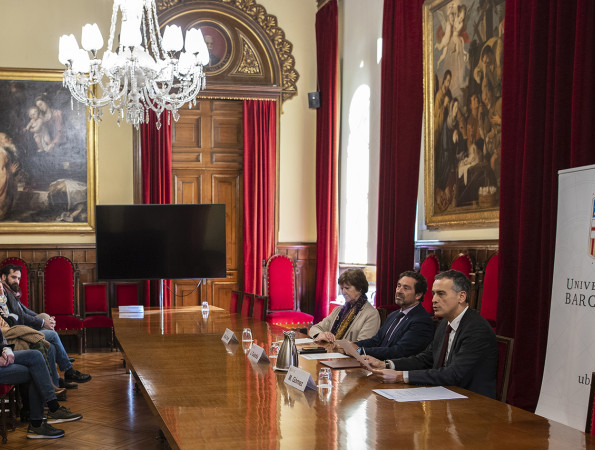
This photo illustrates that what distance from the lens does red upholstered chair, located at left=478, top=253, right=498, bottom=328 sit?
18.9ft

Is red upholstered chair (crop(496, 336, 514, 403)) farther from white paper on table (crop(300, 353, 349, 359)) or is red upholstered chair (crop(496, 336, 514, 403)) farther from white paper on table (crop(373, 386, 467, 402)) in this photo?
white paper on table (crop(300, 353, 349, 359))

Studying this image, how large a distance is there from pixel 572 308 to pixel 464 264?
2267mm

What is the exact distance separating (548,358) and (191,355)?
7.24 feet

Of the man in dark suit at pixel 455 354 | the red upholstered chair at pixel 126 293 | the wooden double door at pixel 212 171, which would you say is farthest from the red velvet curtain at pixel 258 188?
the man in dark suit at pixel 455 354

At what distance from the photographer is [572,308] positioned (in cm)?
405

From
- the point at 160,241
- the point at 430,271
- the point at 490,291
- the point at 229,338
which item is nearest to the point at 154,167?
the point at 160,241

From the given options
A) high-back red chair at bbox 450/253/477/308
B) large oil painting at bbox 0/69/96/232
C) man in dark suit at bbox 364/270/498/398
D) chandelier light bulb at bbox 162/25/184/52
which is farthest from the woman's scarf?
large oil painting at bbox 0/69/96/232

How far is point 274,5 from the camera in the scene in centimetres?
1016

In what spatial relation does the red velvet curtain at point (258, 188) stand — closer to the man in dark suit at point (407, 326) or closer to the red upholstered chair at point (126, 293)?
the red upholstered chair at point (126, 293)

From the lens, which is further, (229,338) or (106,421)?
(106,421)

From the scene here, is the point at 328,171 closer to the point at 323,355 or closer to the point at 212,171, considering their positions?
the point at 212,171

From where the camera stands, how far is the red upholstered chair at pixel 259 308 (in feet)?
21.5

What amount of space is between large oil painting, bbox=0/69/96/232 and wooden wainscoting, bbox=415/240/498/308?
16.3 ft

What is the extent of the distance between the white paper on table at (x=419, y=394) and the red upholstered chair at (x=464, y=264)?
123 inches
